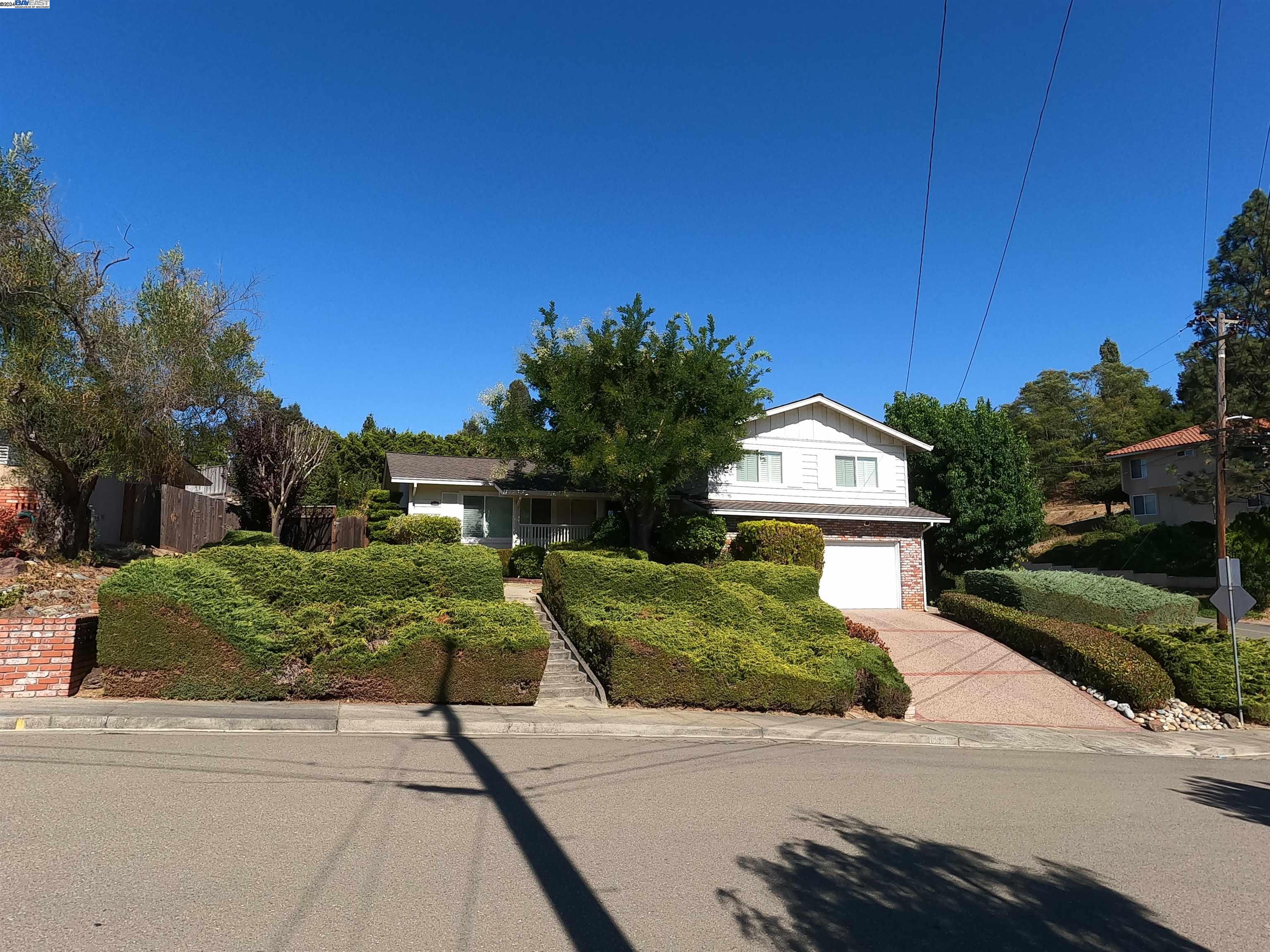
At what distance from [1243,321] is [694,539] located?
73.4 feet

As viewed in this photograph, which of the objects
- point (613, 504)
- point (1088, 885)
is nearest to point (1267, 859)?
point (1088, 885)

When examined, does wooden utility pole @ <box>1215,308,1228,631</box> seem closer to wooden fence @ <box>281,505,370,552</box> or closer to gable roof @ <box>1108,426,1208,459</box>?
gable roof @ <box>1108,426,1208,459</box>

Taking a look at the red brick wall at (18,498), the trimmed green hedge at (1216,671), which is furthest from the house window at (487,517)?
the trimmed green hedge at (1216,671)

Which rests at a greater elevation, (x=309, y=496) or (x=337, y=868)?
(x=309, y=496)

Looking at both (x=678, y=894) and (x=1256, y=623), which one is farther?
(x=1256, y=623)

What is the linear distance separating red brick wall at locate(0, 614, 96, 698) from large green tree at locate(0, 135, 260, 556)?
3948 millimetres

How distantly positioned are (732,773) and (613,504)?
62.4 ft

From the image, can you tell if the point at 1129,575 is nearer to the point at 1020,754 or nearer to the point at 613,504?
the point at 613,504

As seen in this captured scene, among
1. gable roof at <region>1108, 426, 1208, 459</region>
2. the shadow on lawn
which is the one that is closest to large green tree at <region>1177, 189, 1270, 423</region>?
gable roof at <region>1108, 426, 1208, 459</region>

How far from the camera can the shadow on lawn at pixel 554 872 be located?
4.42m

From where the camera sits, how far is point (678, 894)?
5066 millimetres

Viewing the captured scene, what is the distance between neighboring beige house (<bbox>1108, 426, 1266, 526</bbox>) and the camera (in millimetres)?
40062

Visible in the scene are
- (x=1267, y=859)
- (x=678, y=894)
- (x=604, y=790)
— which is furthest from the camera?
(x=604, y=790)

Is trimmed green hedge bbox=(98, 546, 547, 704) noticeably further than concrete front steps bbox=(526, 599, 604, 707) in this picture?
No
